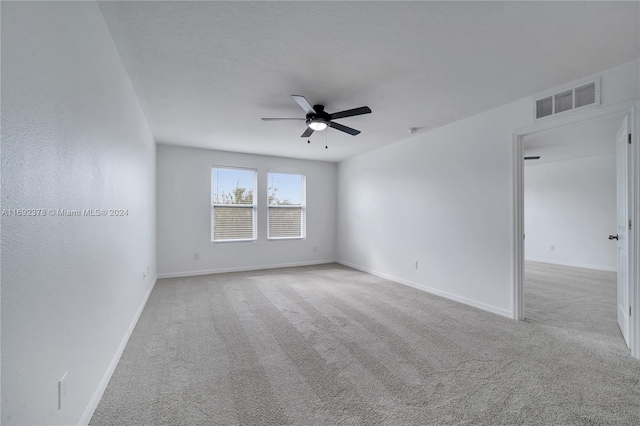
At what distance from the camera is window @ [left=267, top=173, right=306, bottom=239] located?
641cm

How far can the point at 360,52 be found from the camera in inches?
91.5

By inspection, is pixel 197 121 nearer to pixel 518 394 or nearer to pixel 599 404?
pixel 518 394

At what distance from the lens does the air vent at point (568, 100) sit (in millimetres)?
2703

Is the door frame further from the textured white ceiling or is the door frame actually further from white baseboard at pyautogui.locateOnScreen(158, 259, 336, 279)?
white baseboard at pyautogui.locateOnScreen(158, 259, 336, 279)

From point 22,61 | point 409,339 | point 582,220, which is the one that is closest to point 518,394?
point 409,339

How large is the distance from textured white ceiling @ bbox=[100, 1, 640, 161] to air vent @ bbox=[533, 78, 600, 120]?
14cm

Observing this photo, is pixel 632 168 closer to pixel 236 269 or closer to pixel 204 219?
pixel 236 269

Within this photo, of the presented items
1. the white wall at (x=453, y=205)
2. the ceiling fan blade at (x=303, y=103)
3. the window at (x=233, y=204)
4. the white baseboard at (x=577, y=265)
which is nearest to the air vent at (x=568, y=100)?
the white wall at (x=453, y=205)

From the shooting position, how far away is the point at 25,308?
1.09 meters

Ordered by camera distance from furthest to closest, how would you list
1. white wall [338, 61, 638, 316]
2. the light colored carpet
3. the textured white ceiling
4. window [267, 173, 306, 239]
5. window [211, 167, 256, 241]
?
window [267, 173, 306, 239], window [211, 167, 256, 241], white wall [338, 61, 638, 316], the textured white ceiling, the light colored carpet

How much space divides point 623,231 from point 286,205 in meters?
5.39

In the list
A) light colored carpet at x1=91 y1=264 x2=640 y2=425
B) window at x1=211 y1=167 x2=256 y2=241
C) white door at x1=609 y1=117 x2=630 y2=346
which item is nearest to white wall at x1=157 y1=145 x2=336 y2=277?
window at x1=211 y1=167 x2=256 y2=241

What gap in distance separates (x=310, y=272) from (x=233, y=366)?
12.0 ft

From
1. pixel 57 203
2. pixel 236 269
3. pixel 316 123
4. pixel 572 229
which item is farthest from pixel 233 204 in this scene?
pixel 572 229
